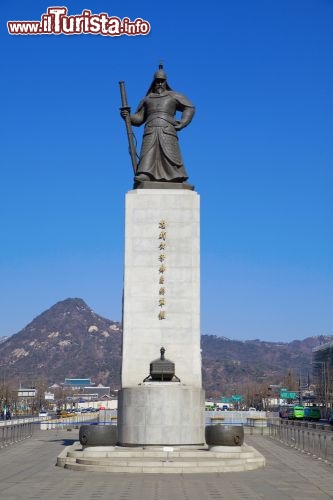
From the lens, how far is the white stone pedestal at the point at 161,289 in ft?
82.4

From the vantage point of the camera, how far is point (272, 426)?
46.3 metres

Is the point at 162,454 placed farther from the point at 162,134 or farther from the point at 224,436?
the point at 162,134

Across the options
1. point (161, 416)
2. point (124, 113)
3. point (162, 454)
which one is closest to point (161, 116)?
point (124, 113)

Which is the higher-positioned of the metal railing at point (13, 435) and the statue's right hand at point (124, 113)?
the statue's right hand at point (124, 113)

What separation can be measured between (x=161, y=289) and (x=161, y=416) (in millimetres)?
4458

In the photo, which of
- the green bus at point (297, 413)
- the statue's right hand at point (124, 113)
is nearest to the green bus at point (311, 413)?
the green bus at point (297, 413)

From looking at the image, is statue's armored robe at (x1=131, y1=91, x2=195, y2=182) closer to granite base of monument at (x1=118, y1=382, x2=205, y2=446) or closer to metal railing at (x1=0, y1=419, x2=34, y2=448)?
granite base of monument at (x1=118, y1=382, x2=205, y2=446)

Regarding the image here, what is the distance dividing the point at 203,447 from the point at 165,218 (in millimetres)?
7796

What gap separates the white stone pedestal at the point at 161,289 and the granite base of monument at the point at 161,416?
138 mm

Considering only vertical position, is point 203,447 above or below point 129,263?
below

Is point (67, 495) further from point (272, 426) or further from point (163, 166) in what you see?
point (272, 426)

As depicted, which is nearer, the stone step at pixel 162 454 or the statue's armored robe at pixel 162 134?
the stone step at pixel 162 454

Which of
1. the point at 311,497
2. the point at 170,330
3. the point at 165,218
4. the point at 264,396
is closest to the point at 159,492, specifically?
the point at 311,497

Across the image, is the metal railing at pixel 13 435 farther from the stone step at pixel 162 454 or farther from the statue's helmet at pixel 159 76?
the statue's helmet at pixel 159 76
